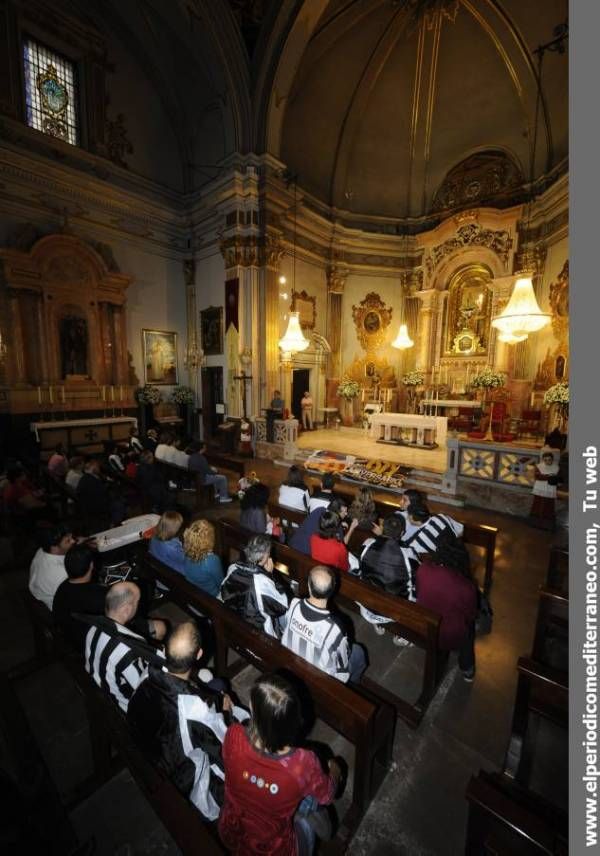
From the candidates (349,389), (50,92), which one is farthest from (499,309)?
(50,92)

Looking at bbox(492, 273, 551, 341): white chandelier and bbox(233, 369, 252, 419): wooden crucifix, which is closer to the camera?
bbox(492, 273, 551, 341): white chandelier

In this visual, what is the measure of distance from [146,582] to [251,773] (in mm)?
2592

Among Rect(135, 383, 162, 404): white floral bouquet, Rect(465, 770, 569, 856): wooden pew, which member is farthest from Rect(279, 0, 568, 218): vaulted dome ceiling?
Rect(465, 770, 569, 856): wooden pew

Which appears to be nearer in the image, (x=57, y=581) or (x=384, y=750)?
(x=384, y=750)

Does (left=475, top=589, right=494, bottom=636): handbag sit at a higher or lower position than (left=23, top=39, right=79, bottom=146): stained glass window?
lower

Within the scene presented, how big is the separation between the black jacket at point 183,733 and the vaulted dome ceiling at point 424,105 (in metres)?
14.3

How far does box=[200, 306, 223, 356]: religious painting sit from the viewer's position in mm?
12148

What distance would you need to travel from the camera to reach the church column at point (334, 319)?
45.1 feet

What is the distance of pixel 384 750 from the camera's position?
213 centimetres

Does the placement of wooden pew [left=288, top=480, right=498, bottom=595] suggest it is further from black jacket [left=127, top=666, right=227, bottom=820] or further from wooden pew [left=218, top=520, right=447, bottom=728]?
black jacket [left=127, top=666, right=227, bottom=820]

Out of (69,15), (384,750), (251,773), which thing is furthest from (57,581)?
(69,15)

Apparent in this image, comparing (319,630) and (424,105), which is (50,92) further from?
(319,630)

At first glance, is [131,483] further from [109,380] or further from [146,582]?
[109,380]

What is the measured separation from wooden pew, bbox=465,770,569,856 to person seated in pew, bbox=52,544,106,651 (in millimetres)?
2228
